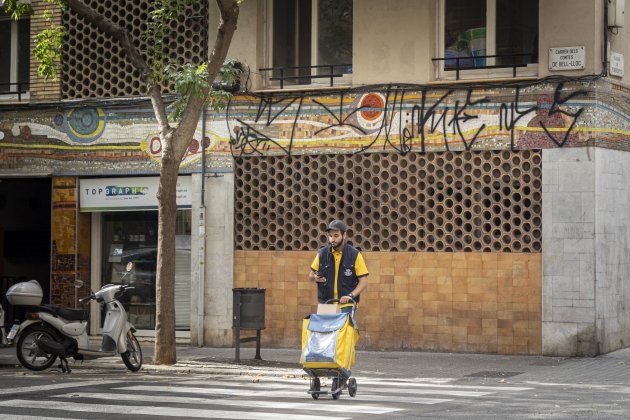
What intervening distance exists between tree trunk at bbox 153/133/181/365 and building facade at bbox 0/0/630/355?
4.36 ft

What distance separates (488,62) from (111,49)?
23.2 feet

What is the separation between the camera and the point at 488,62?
62.1 feet

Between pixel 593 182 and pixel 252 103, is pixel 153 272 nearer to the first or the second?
pixel 252 103

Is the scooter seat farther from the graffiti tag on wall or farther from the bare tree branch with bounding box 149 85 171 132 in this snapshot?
the graffiti tag on wall

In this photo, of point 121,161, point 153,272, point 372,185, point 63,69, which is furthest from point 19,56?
point 372,185

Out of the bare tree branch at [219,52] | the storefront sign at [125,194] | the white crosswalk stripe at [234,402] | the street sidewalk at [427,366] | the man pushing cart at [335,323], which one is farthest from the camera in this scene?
the storefront sign at [125,194]

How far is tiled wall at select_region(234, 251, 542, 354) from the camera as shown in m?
18.3

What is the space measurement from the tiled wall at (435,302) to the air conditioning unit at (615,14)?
3.71 meters

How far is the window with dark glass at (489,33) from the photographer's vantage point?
1869cm

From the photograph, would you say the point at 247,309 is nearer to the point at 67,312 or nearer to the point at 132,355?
the point at 132,355

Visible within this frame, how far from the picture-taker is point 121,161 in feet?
70.2

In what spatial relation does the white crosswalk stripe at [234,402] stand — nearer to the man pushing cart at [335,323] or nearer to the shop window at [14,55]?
the man pushing cart at [335,323]

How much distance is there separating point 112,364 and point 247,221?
4.09 metres

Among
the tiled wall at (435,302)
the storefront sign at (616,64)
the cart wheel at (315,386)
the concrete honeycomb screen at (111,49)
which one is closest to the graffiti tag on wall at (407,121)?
the storefront sign at (616,64)
